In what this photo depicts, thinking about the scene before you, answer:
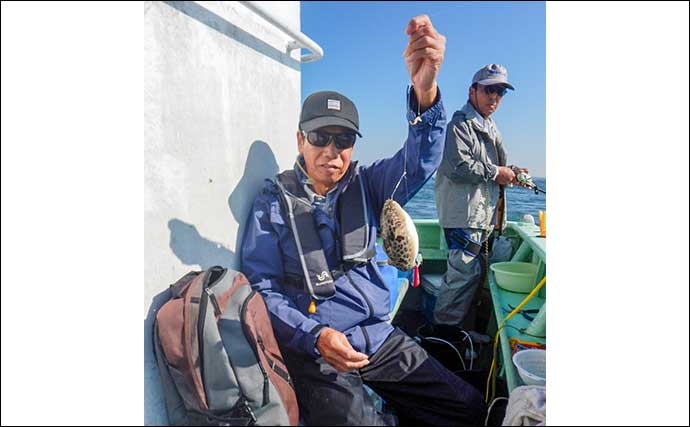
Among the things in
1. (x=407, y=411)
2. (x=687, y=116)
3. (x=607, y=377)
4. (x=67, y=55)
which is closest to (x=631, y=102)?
(x=687, y=116)

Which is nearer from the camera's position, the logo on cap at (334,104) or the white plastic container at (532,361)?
the logo on cap at (334,104)

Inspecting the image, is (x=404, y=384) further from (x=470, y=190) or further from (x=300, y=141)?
(x=300, y=141)

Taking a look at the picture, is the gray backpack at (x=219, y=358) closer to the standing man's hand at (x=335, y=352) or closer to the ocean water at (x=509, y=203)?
the standing man's hand at (x=335, y=352)

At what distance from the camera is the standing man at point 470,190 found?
816mm

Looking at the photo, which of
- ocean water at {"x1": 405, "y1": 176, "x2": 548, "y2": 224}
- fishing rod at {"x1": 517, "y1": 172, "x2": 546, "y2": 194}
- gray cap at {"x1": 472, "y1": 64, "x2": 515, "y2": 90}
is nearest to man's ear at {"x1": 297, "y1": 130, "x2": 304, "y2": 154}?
ocean water at {"x1": 405, "y1": 176, "x2": 548, "y2": 224}

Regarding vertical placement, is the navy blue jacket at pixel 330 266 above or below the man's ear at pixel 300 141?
below

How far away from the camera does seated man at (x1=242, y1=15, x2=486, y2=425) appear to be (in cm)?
83

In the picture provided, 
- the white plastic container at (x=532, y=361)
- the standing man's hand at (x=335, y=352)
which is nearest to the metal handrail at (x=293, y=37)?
the standing man's hand at (x=335, y=352)

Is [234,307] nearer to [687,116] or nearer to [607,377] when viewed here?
[607,377]

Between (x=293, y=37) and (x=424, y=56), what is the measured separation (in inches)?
12.0

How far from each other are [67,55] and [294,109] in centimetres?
54

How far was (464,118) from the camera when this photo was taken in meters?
0.84

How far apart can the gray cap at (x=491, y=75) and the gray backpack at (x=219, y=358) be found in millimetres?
703

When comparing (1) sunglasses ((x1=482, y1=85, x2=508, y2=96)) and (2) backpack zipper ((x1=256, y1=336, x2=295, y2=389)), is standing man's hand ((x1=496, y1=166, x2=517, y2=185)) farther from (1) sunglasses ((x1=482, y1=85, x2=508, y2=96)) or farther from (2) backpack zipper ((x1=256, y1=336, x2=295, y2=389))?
(2) backpack zipper ((x1=256, y1=336, x2=295, y2=389))
